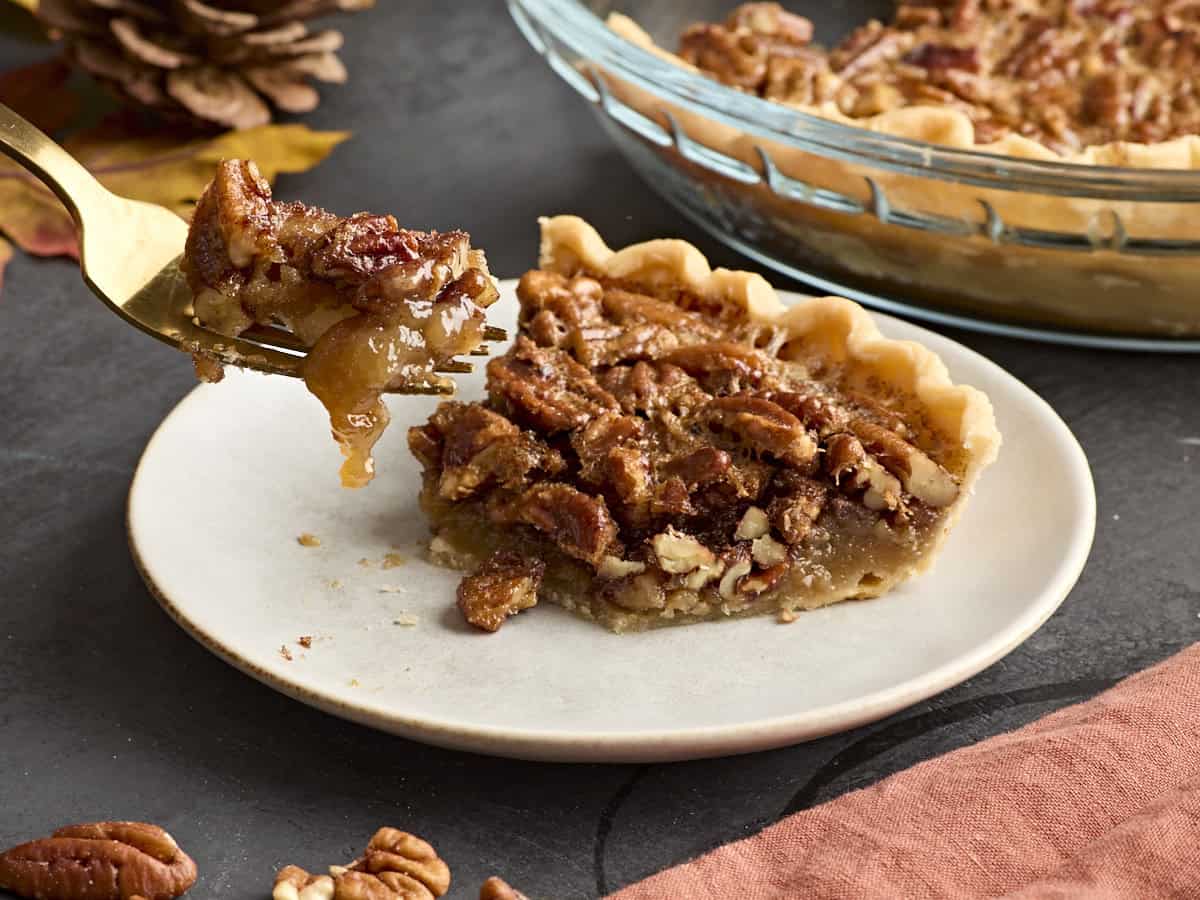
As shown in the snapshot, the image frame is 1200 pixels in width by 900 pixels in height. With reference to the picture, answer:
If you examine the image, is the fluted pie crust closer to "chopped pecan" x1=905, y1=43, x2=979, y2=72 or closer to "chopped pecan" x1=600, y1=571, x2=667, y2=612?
"chopped pecan" x1=905, y1=43, x2=979, y2=72

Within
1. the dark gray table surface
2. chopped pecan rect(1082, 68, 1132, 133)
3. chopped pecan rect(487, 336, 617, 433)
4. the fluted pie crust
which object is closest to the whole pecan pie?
chopped pecan rect(1082, 68, 1132, 133)

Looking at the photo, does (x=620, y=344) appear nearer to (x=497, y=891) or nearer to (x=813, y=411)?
(x=813, y=411)

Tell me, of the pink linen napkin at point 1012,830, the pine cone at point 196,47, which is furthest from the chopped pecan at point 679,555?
the pine cone at point 196,47

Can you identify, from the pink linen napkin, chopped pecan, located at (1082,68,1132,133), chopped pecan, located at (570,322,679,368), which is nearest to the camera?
the pink linen napkin

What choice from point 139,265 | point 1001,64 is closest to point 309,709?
point 139,265

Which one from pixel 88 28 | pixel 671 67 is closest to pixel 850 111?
pixel 671 67

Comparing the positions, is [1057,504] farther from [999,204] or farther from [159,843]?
[159,843]
